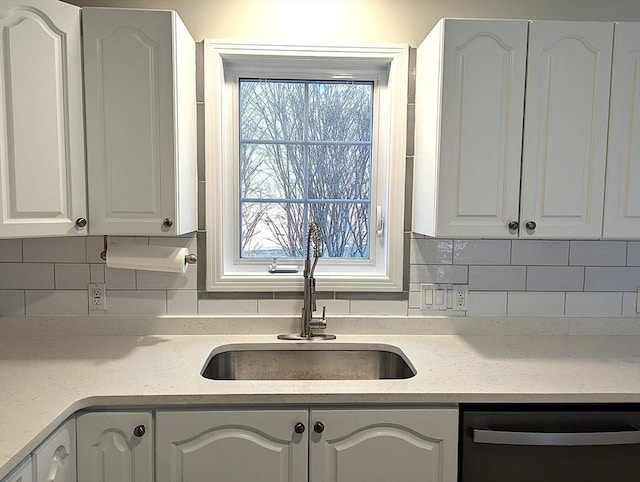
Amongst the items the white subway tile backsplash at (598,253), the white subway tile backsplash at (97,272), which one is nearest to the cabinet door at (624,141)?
the white subway tile backsplash at (598,253)

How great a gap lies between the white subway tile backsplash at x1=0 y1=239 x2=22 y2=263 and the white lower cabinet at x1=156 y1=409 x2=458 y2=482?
1.01 m

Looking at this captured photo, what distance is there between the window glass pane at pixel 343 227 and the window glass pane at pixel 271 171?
132 mm

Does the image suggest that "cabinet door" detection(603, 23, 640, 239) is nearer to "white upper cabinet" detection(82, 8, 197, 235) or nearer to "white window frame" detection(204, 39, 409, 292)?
"white window frame" detection(204, 39, 409, 292)

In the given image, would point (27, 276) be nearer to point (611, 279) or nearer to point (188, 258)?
point (188, 258)

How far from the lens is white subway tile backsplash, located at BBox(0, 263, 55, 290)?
1938mm

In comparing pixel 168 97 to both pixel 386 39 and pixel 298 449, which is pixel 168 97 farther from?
pixel 298 449

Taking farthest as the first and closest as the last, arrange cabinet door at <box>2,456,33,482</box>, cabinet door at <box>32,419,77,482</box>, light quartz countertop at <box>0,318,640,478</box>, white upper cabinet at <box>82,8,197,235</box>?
white upper cabinet at <box>82,8,197,235</box>, light quartz countertop at <box>0,318,640,478</box>, cabinet door at <box>32,419,77,482</box>, cabinet door at <box>2,456,33,482</box>

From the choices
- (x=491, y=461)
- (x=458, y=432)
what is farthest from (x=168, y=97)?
(x=491, y=461)

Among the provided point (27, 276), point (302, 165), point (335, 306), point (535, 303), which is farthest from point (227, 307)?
point (535, 303)

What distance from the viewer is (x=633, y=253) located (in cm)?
204

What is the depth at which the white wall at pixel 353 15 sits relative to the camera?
6.29ft

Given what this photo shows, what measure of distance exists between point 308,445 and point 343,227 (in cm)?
95

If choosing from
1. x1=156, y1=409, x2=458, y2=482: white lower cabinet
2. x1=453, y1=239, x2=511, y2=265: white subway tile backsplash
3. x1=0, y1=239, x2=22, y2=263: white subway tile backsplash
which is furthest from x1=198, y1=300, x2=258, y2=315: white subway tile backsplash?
x1=453, y1=239, x2=511, y2=265: white subway tile backsplash

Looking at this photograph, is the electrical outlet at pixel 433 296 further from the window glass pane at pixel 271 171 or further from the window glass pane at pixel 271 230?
the window glass pane at pixel 271 171
